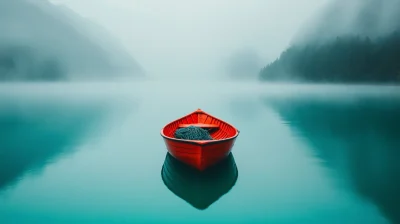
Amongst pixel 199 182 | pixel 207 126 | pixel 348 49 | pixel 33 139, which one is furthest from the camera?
pixel 348 49

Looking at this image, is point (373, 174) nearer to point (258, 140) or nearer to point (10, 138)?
point (258, 140)

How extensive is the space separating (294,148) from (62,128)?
869 centimetres

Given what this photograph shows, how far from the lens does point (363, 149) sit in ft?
28.7

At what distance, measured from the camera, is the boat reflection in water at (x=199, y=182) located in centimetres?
520

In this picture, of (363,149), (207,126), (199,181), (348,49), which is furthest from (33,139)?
(348,49)

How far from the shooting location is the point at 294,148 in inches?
350

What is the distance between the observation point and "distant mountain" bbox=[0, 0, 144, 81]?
263 ft

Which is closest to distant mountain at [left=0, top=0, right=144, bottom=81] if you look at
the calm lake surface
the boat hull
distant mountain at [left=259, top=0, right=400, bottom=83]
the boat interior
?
distant mountain at [left=259, top=0, right=400, bottom=83]

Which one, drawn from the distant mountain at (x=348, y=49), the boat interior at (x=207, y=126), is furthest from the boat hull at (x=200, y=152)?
the distant mountain at (x=348, y=49)

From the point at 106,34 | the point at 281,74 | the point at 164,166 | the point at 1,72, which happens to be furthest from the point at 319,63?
the point at 106,34

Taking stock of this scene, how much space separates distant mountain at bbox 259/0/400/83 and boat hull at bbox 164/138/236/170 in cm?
5131

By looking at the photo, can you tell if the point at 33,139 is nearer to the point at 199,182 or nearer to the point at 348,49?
the point at 199,182

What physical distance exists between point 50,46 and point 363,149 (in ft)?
332

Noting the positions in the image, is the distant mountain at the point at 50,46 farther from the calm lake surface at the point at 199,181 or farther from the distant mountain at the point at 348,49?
the calm lake surface at the point at 199,181
